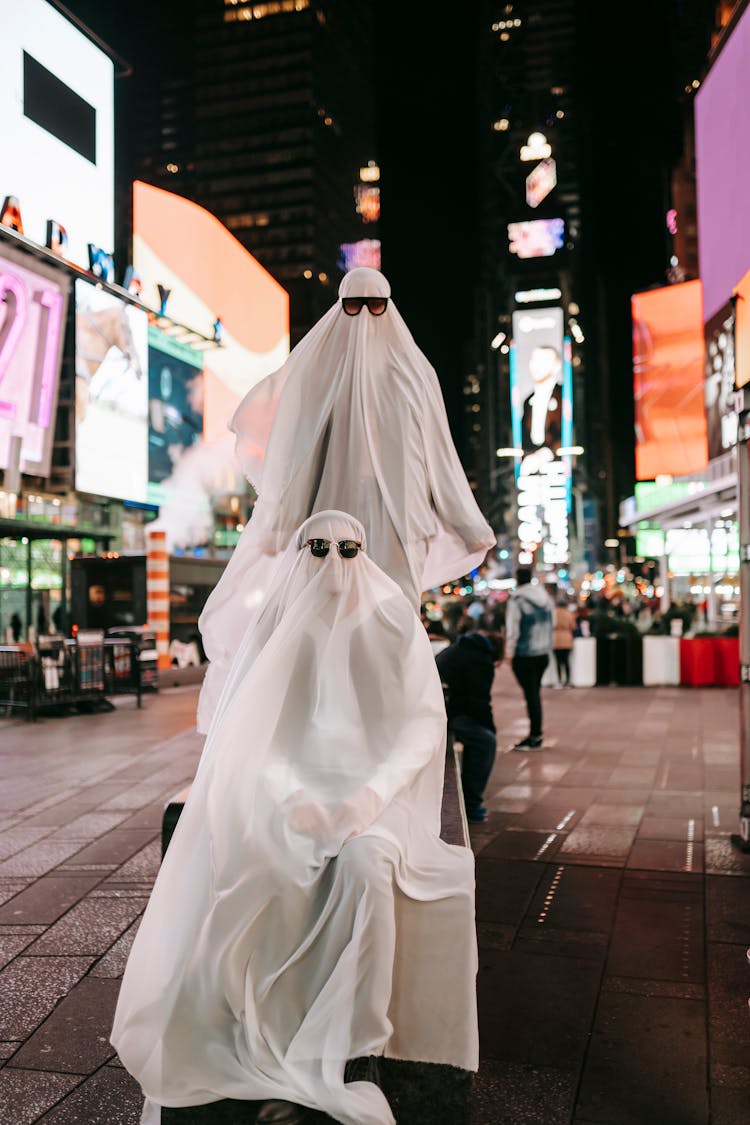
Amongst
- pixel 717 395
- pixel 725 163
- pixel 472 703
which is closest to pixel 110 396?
pixel 717 395

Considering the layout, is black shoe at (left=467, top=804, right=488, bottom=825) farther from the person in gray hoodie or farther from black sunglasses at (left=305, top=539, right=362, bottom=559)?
black sunglasses at (left=305, top=539, right=362, bottom=559)

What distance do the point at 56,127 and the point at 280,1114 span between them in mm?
20906

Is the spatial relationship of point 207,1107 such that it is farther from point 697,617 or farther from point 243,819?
point 697,617

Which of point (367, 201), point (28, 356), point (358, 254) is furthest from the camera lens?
point (367, 201)

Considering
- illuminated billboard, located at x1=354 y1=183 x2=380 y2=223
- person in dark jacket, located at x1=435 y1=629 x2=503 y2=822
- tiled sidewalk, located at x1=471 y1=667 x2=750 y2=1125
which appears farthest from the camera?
illuminated billboard, located at x1=354 y1=183 x2=380 y2=223

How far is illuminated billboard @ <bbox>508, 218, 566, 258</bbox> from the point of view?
296ft

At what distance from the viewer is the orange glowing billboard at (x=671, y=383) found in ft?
92.3

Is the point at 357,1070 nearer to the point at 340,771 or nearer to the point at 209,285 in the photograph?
the point at 340,771

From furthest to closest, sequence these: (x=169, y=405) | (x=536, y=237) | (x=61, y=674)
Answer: (x=536, y=237), (x=169, y=405), (x=61, y=674)

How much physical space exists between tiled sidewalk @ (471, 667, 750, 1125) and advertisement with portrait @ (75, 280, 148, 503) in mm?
16459

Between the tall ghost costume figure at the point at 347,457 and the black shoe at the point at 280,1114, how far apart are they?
2133 mm

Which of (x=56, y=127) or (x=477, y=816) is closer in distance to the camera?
(x=477, y=816)

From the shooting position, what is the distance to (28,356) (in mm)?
16797

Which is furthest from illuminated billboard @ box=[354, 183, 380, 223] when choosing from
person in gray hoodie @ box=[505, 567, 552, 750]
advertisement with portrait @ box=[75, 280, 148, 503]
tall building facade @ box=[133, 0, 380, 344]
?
person in gray hoodie @ box=[505, 567, 552, 750]
